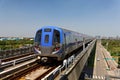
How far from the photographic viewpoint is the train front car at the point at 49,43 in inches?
480

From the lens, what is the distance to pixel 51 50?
39.9 ft

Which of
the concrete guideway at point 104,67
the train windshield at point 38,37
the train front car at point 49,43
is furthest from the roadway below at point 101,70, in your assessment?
the train windshield at point 38,37

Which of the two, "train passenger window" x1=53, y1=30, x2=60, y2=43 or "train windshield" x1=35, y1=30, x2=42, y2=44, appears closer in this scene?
"train passenger window" x1=53, y1=30, x2=60, y2=43

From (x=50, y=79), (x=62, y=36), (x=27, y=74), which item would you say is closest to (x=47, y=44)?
(x=62, y=36)

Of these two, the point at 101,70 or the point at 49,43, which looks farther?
the point at 101,70

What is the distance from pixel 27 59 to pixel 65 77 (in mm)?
7976

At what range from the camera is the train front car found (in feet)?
40.0

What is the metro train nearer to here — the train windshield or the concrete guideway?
the train windshield

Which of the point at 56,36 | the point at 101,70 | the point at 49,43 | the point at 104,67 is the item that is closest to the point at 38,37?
the point at 49,43

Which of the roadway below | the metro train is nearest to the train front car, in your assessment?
the metro train

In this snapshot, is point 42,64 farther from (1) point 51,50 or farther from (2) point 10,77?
(2) point 10,77

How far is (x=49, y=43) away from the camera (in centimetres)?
1230

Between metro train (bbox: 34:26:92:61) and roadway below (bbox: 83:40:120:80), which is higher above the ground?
metro train (bbox: 34:26:92:61)

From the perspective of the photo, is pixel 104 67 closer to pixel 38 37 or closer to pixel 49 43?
pixel 38 37
